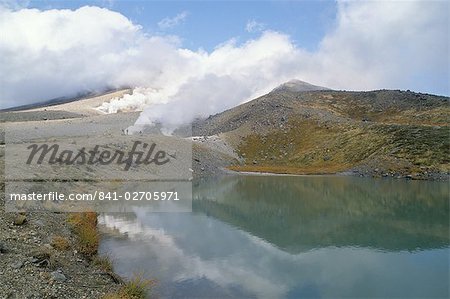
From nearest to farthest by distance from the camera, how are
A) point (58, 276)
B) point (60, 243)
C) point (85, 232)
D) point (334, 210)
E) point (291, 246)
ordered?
point (58, 276)
point (60, 243)
point (85, 232)
point (291, 246)
point (334, 210)

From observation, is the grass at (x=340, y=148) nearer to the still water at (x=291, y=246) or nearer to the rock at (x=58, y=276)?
the still water at (x=291, y=246)

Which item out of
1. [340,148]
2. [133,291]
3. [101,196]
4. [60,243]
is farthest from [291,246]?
[340,148]

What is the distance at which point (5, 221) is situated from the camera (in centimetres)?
2081

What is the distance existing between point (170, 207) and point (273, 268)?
23143 millimetres

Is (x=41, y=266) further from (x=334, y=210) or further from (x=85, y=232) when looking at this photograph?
(x=334, y=210)

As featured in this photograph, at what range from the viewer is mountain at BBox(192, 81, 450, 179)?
79.0 metres

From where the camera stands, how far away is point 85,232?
78.2 feet

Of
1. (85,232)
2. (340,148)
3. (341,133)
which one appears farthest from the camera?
(341,133)

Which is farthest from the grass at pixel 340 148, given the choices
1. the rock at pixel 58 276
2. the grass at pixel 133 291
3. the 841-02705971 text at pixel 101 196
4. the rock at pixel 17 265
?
the rock at pixel 17 265

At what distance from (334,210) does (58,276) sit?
3334 centimetres

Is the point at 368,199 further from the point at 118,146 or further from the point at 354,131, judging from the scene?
the point at 354,131

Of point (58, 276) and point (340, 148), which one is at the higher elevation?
point (340, 148)

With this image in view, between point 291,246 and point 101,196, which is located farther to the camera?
point 101,196

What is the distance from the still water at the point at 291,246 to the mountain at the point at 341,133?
26.9 m
